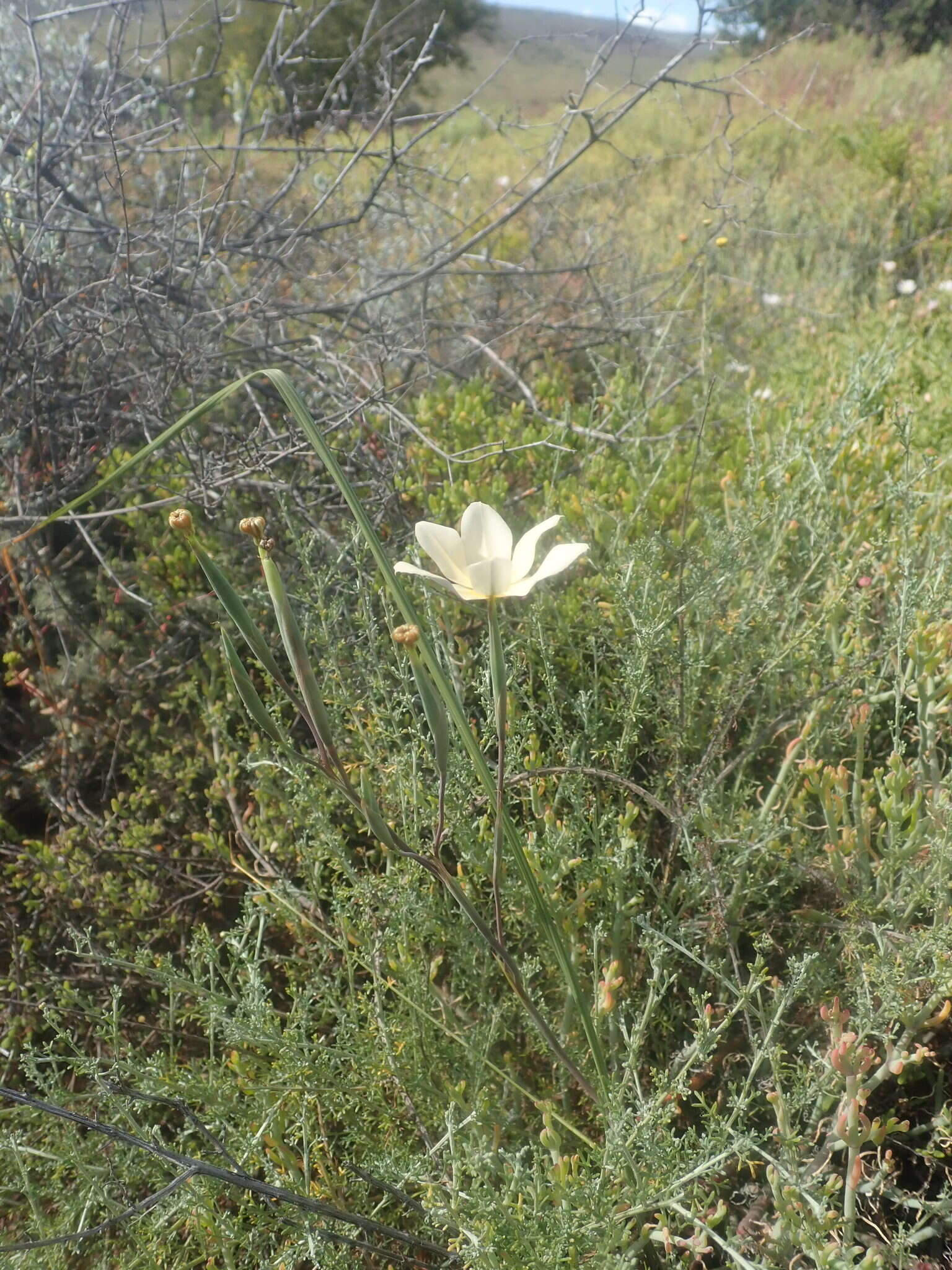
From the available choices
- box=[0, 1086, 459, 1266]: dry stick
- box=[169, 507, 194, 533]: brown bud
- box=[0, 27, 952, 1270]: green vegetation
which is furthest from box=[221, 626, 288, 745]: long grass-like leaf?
box=[0, 1086, 459, 1266]: dry stick

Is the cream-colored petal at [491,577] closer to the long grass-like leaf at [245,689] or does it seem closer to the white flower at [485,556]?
the white flower at [485,556]

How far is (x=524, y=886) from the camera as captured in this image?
4.71 ft

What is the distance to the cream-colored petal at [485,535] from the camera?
40.8 inches

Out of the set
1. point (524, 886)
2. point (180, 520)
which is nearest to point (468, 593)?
point (180, 520)

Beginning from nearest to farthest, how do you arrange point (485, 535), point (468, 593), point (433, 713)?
1. point (433, 713)
2. point (468, 593)
3. point (485, 535)

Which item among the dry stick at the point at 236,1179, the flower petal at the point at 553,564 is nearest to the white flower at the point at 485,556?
the flower petal at the point at 553,564

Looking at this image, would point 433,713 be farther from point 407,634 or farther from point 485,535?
point 485,535

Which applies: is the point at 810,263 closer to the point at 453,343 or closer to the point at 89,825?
the point at 453,343

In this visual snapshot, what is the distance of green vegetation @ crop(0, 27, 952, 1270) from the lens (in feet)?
3.77

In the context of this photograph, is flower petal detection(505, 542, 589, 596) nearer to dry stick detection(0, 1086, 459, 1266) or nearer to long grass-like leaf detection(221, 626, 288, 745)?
long grass-like leaf detection(221, 626, 288, 745)

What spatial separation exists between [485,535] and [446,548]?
0.11 m

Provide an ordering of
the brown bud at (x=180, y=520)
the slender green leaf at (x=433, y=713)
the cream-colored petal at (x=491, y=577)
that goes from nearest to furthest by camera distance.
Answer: the brown bud at (x=180, y=520), the slender green leaf at (x=433, y=713), the cream-colored petal at (x=491, y=577)

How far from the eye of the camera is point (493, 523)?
1.06 m

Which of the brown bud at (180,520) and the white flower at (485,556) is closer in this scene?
the brown bud at (180,520)
